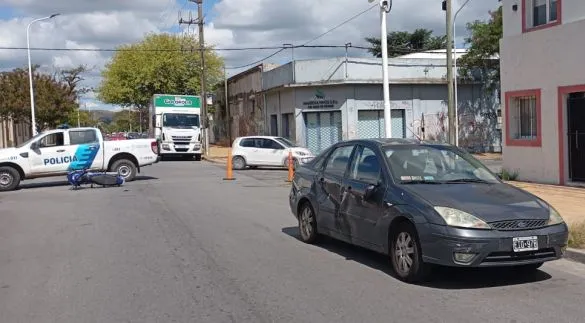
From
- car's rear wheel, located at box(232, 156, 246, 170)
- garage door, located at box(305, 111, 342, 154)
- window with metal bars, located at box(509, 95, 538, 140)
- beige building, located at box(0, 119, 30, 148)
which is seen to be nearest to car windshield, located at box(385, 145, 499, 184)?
window with metal bars, located at box(509, 95, 538, 140)

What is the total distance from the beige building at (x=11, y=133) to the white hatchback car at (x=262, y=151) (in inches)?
1279

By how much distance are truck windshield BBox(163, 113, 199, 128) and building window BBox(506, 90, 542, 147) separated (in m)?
20.8

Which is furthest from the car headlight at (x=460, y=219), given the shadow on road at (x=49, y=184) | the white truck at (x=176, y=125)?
the white truck at (x=176, y=125)

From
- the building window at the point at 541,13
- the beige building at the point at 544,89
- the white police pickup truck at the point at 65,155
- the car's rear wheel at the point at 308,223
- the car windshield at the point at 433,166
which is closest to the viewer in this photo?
the car windshield at the point at 433,166

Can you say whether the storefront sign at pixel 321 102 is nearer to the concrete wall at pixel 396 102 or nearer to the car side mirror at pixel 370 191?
the concrete wall at pixel 396 102

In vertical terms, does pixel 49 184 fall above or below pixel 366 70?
below

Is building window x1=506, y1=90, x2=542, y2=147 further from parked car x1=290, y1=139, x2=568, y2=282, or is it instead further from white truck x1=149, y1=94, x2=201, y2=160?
white truck x1=149, y1=94, x2=201, y2=160

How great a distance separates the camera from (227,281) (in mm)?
6953

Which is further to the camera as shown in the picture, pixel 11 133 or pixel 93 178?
pixel 11 133

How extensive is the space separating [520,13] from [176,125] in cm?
2183

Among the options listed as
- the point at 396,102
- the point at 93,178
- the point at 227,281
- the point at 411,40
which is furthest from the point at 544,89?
the point at 411,40

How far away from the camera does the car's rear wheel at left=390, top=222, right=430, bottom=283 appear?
656cm

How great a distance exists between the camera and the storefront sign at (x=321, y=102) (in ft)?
112

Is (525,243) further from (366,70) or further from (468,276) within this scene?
(366,70)
